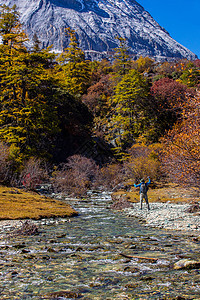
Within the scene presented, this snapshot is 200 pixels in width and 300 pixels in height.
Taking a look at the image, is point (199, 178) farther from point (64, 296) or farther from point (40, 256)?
point (64, 296)

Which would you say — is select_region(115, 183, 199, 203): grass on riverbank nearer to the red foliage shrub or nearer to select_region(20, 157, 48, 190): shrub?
select_region(20, 157, 48, 190): shrub

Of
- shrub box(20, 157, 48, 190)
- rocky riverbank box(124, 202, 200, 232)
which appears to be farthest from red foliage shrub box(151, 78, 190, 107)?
rocky riverbank box(124, 202, 200, 232)

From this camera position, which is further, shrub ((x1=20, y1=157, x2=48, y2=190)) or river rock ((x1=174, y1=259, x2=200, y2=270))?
shrub ((x1=20, y1=157, x2=48, y2=190))

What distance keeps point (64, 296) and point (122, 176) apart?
26197mm

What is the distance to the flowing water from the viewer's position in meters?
4.88

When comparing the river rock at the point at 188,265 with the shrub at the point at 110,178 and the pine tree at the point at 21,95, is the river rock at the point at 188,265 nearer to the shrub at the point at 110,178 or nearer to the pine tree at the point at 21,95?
the shrub at the point at 110,178

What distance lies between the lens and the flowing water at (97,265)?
16.0 ft

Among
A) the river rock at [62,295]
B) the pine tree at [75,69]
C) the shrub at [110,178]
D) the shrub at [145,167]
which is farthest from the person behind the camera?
the pine tree at [75,69]

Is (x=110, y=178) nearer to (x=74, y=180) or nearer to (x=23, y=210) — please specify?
(x=74, y=180)

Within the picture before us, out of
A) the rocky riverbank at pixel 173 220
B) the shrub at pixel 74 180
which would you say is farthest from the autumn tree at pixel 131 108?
the rocky riverbank at pixel 173 220

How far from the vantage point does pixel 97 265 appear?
21.1ft

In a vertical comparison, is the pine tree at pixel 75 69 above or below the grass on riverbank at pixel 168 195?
above

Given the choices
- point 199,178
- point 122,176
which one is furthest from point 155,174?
point 199,178

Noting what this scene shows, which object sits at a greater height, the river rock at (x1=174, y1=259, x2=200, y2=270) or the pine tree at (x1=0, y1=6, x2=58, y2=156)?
the pine tree at (x1=0, y1=6, x2=58, y2=156)
